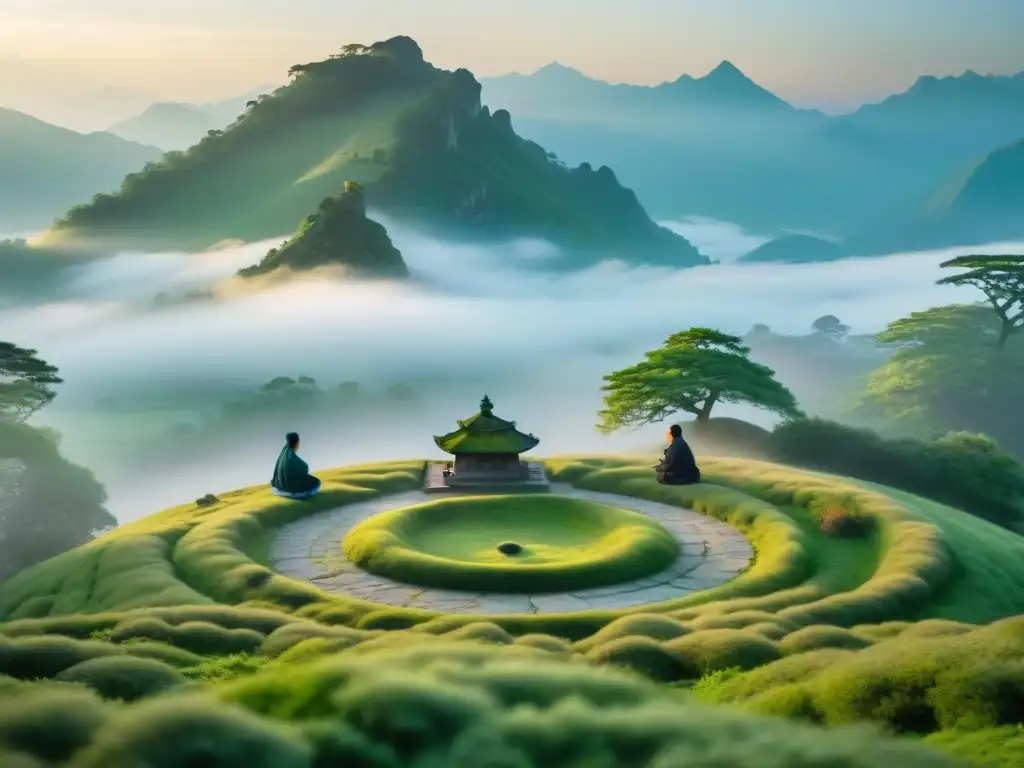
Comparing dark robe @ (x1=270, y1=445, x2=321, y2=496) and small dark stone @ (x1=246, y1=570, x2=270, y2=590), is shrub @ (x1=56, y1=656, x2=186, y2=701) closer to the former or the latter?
small dark stone @ (x1=246, y1=570, x2=270, y2=590)

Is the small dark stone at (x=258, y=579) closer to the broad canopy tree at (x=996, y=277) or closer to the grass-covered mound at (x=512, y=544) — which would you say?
the grass-covered mound at (x=512, y=544)

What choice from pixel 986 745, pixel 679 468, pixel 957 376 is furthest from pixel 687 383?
pixel 986 745

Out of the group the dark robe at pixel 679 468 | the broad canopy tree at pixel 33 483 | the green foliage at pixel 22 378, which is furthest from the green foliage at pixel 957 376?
the green foliage at pixel 22 378

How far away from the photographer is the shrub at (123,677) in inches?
469

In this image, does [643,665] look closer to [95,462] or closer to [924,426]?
[924,426]

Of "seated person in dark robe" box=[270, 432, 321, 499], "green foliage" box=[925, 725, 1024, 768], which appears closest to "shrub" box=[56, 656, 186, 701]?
"green foliage" box=[925, 725, 1024, 768]

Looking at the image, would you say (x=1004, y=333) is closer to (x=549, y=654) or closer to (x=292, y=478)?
(x=292, y=478)

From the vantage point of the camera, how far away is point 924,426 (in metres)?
76.6

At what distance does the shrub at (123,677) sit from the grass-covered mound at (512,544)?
10620 millimetres

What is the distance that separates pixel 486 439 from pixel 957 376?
59028 mm

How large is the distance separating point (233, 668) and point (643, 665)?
6825mm

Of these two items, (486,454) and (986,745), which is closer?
(986,745)

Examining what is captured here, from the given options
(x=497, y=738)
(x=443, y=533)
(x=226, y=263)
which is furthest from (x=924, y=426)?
(x=226, y=263)

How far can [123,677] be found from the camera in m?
12.1
